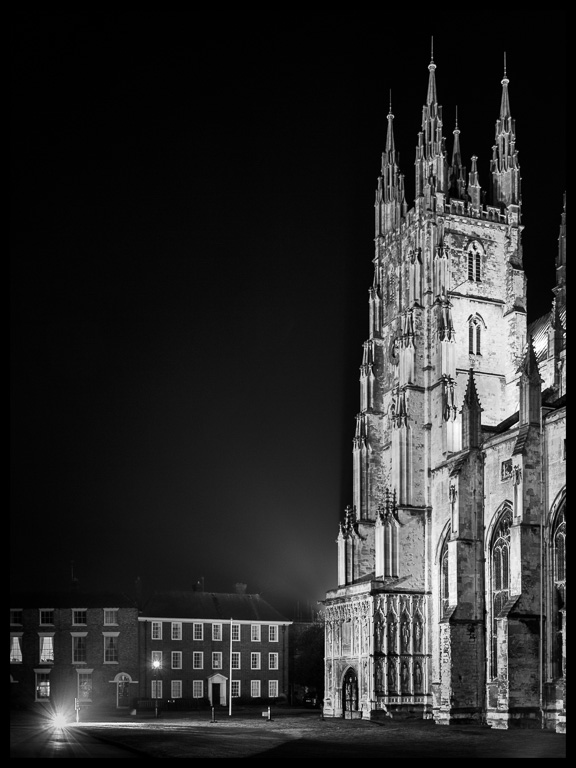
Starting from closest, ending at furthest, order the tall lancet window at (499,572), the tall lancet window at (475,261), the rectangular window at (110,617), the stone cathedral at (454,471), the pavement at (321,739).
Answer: the pavement at (321,739), the stone cathedral at (454,471), the tall lancet window at (499,572), the tall lancet window at (475,261), the rectangular window at (110,617)

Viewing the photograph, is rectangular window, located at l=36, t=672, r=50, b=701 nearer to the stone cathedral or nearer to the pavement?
the pavement

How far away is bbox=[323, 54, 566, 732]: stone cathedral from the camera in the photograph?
1781 inches

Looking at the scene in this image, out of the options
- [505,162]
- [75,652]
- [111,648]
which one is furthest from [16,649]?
[505,162]

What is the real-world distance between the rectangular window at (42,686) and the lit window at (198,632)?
11506 millimetres

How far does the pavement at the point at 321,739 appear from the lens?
31.7 m

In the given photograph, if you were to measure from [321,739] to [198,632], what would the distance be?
41.1 meters

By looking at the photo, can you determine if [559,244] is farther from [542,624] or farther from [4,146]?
[4,146]

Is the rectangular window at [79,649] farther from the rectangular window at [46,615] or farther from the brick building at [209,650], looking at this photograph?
the brick building at [209,650]

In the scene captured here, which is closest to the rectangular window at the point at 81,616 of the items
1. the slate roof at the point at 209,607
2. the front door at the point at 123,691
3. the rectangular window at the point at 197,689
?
the slate roof at the point at 209,607

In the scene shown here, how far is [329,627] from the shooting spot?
62344mm

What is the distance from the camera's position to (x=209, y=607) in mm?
81375

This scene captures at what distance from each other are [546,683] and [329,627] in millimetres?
20289

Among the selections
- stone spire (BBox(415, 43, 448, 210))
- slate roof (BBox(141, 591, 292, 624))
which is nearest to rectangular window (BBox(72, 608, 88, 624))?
slate roof (BBox(141, 591, 292, 624))

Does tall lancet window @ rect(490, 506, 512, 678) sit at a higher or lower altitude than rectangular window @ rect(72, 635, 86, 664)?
higher
